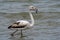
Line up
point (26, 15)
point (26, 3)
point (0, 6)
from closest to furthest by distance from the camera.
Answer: point (26, 15) < point (0, 6) < point (26, 3)

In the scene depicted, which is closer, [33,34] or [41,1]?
[33,34]

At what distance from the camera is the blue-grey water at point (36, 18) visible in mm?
12078

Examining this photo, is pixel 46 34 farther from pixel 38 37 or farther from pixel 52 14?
pixel 52 14

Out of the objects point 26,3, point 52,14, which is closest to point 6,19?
point 52,14

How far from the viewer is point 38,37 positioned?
38.6 ft

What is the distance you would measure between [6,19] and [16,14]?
1.48 meters

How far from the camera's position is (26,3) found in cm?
2070

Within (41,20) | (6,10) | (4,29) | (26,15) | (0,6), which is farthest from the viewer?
(0,6)

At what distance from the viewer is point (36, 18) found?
15617 millimetres

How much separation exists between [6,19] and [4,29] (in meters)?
2.26

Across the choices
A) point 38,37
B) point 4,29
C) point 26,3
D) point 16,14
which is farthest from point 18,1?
point 38,37

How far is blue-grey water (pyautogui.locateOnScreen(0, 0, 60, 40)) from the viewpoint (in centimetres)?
1208

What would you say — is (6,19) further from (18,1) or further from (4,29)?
(18,1)

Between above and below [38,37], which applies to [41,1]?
above
